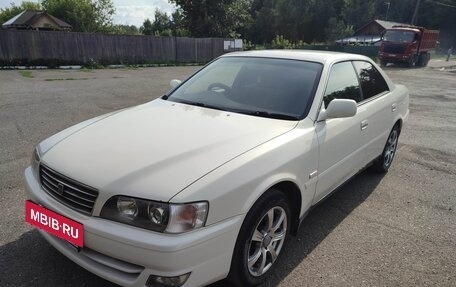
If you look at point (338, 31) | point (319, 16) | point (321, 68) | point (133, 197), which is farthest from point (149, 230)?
point (319, 16)

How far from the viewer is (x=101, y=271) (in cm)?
216

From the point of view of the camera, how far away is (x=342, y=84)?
3672mm

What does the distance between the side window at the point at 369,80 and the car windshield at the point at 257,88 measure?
90cm

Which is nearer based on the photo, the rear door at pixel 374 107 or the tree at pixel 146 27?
the rear door at pixel 374 107

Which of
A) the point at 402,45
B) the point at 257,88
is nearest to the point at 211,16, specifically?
the point at 402,45

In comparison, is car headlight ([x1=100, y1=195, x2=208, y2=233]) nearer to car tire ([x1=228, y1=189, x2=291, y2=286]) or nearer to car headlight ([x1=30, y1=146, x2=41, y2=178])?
car tire ([x1=228, y1=189, x2=291, y2=286])

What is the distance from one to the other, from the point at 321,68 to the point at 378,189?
6.22ft

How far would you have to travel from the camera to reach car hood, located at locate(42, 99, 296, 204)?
2145 mm

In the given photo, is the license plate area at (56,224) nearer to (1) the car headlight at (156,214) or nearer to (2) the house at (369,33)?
(1) the car headlight at (156,214)

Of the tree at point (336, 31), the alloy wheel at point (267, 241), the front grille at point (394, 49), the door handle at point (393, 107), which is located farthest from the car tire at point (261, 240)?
the tree at point (336, 31)

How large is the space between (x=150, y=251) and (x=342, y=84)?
8.45ft

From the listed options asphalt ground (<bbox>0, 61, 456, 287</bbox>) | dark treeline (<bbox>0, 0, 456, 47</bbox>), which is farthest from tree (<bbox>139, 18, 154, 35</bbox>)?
asphalt ground (<bbox>0, 61, 456, 287</bbox>)

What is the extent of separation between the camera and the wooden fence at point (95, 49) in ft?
61.4

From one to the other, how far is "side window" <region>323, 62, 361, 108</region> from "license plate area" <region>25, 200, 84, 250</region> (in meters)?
2.22
